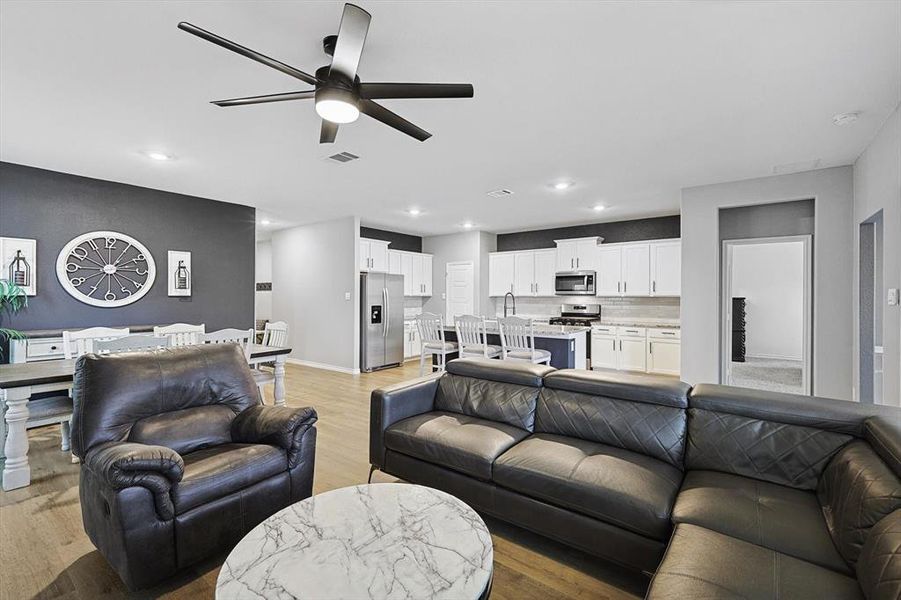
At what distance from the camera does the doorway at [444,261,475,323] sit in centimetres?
853

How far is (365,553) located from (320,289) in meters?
6.47

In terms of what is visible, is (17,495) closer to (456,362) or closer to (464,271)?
(456,362)

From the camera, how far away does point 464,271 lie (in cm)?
864

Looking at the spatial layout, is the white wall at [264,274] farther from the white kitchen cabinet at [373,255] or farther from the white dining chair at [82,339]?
the white dining chair at [82,339]

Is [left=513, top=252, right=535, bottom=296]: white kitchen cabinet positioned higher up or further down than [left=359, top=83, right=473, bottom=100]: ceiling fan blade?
further down

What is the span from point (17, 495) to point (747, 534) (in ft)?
13.4

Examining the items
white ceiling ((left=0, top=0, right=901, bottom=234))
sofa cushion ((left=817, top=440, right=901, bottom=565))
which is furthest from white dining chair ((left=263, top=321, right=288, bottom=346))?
sofa cushion ((left=817, top=440, right=901, bottom=565))

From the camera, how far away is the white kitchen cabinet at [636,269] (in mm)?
6902

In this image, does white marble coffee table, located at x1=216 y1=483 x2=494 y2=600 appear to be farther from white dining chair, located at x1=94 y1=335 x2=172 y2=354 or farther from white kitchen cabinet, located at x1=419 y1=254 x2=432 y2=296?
white kitchen cabinet, located at x1=419 y1=254 x2=432 y2=296

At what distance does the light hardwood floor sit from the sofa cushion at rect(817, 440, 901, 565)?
802 millimetres

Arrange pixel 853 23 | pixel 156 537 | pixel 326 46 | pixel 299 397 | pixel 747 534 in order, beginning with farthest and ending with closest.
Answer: pixel 299 397, pixel 326 46, pixel 853 23, pixel 156 537, pixel 747 534

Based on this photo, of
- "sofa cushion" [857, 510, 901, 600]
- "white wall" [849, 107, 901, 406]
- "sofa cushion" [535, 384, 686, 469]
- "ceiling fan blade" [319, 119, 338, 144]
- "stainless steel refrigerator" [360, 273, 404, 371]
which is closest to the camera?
"sofa cushion" [857, 510, 901, 600]

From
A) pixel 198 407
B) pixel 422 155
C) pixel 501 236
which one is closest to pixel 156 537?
pixel 198 407

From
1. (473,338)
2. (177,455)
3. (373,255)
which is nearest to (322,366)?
(373,255)
